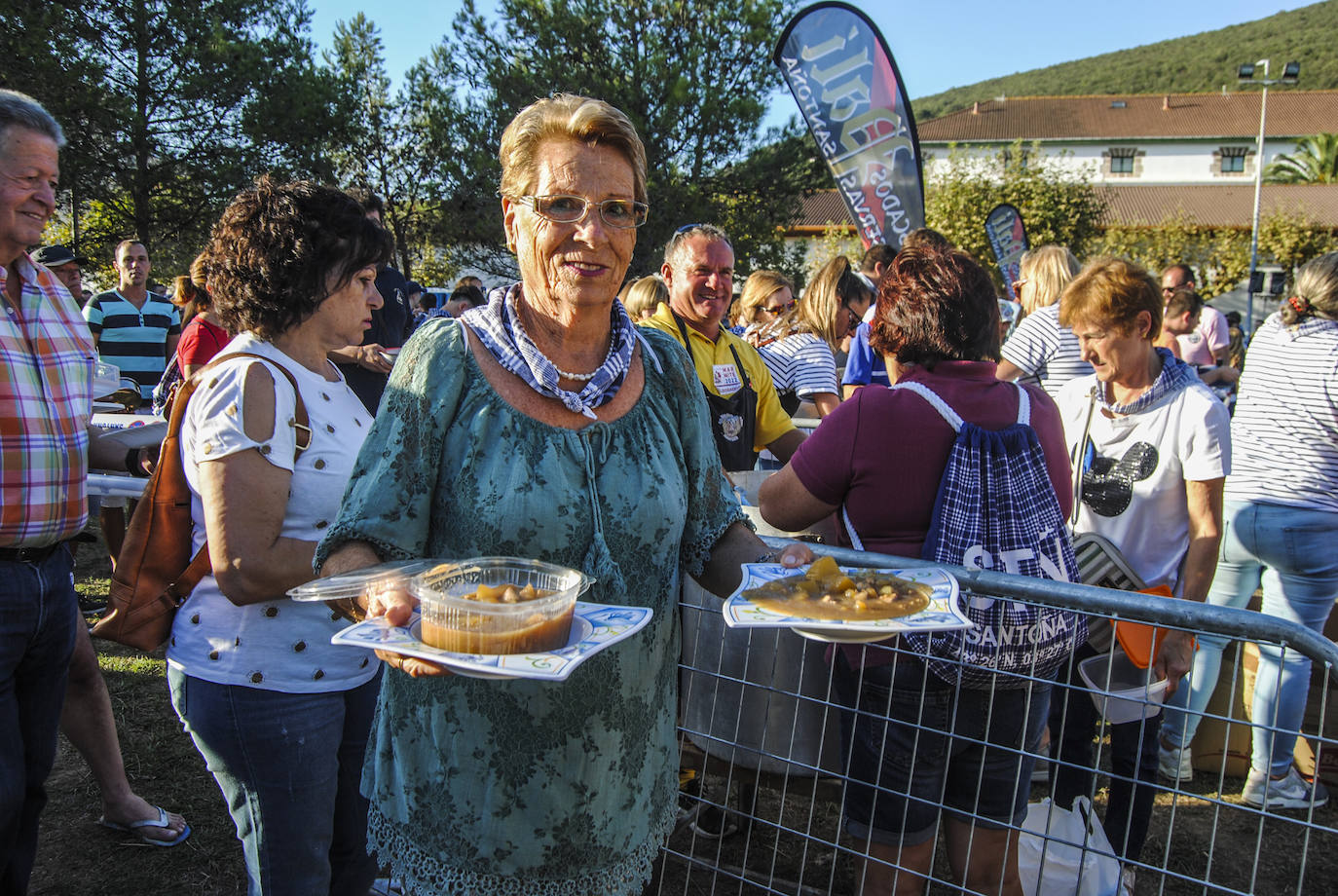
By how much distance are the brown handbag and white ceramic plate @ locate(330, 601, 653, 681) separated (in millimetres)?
892

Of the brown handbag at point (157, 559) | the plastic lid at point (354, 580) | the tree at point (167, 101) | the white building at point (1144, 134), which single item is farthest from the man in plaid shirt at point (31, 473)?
the white building at point (1144, 134)

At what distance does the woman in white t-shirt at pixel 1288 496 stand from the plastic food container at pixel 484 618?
10.8 feet

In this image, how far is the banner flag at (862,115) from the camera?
8547 millimetres

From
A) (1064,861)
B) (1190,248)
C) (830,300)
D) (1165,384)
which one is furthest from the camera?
(1190,248)

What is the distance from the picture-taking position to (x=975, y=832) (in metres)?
2.32

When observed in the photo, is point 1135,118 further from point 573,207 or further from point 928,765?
point 573,207

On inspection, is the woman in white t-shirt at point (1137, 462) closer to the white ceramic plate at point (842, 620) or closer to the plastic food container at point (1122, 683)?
the plastic food container at point (1122, 683)

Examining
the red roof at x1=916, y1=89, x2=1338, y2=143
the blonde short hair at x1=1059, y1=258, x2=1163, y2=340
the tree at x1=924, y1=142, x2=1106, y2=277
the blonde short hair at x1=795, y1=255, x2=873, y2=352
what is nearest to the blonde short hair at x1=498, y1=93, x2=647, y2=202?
the blonde short hair at x1=1059, y1=258, x2=1163, y2=340

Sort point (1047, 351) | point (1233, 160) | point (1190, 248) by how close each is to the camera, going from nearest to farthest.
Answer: point (1047, 351), point (1190, 248), point (1233, 160)

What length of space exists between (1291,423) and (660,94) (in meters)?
27.0

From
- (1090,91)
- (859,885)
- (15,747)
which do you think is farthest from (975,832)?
(1090,91)

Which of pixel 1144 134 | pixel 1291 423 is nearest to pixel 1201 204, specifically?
pixel 1144 134

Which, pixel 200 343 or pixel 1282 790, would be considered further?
pixel 200 343

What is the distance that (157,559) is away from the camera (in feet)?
6.72
